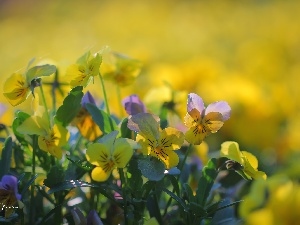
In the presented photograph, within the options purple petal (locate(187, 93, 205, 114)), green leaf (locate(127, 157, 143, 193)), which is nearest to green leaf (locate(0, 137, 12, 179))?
green leaf (locate(127, 157, 143, 193))

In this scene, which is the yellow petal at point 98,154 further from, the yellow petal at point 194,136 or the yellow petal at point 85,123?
the yellow petal at point 85,123

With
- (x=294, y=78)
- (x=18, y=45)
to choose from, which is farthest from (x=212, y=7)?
(x=294, y=78)

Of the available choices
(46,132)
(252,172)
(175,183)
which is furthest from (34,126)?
(252,172)

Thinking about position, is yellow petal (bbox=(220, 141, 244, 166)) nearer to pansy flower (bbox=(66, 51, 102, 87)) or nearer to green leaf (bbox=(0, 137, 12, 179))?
pansy flower (bbox=(66, 51, 102, 87))

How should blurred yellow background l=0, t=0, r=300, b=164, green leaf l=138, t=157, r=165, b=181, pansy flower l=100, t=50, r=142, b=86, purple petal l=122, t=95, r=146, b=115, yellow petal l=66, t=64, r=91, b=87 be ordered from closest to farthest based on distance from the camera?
green leaf l=138, t=157, r=165, b=181 < yellow petal l=66, t=64, r=91, b=87 < purple petal l=122, t=95, r=146, b=115 < pansy flower l=100, t=50, r=142, b=86 < blurred yellow background l=0, t=0, r=300, b=164

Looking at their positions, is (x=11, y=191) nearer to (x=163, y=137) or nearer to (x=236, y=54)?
(x=163, y=137)
